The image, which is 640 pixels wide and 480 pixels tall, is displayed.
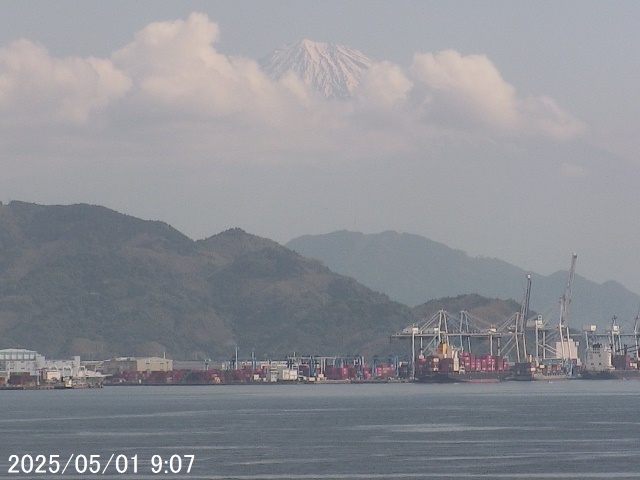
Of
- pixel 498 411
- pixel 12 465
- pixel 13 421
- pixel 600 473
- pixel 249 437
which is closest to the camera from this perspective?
pixel 600 473

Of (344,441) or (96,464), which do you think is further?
(344,441)

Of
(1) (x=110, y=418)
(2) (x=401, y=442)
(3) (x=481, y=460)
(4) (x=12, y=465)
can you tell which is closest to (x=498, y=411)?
(1) (x=110, y=418)

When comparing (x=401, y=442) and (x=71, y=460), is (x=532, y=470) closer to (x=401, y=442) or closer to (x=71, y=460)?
(x=401, y=442)

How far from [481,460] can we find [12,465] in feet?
105

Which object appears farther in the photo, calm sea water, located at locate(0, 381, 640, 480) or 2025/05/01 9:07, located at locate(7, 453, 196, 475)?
2025/05/01 9:07, located at locate(7, 453, 196, 475)

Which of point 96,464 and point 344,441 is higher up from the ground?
point 344,441

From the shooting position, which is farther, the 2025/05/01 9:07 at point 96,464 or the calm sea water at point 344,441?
the 2025/05/01 9:07 at point 96,464

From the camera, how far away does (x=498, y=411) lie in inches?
6516

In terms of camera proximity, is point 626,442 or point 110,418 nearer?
point 626,442

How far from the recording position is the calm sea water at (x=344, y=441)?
89.1 metres

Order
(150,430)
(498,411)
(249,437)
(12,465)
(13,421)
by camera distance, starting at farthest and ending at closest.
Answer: (498,411)
(13,421)
(150,430)
(249,437)
(12,465)

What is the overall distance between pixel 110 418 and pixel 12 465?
206 feet

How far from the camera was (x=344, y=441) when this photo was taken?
114m

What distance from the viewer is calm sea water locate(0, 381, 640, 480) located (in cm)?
8906
